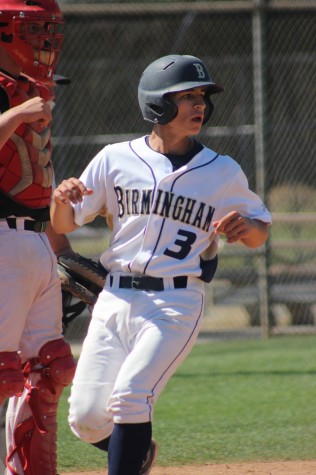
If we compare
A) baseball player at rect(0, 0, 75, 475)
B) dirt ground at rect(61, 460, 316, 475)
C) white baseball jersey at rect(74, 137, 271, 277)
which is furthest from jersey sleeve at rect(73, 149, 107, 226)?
dirt ground at rect(61, 460, 316, 475)

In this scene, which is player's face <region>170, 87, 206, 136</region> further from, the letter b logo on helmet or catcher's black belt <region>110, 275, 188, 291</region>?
catcher's black belt <region>110, 275, 188, 291</region>

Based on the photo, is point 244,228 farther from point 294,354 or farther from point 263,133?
point 263,133

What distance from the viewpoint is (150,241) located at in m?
3.89

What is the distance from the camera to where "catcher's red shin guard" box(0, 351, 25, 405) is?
3.81 meters

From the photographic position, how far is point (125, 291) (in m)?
3.89

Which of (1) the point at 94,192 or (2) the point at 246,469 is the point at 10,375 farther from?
(2) the point at 246,469

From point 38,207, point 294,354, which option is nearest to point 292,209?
point 294,354

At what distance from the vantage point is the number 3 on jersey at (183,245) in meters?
3.87

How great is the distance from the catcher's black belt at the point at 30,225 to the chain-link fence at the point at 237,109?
5671 millimetres

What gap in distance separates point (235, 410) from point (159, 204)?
3.02 meters

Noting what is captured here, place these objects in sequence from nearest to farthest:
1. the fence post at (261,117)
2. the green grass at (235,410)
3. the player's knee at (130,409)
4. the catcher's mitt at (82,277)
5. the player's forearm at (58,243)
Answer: the player's knee at (130,409) → the catcher's mitt at (82,277) → the player's forearm at (58,243) → the green grass at (235,410) → the fence post at (261,117)

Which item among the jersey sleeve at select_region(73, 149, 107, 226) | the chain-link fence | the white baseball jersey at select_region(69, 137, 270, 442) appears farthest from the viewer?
the chain-link fence

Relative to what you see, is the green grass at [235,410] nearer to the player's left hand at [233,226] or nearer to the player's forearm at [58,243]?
the player's forearm at [58,243]

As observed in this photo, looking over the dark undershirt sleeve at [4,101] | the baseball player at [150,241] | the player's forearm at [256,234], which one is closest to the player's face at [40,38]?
the dark undershirt sleeve at [4,101]
